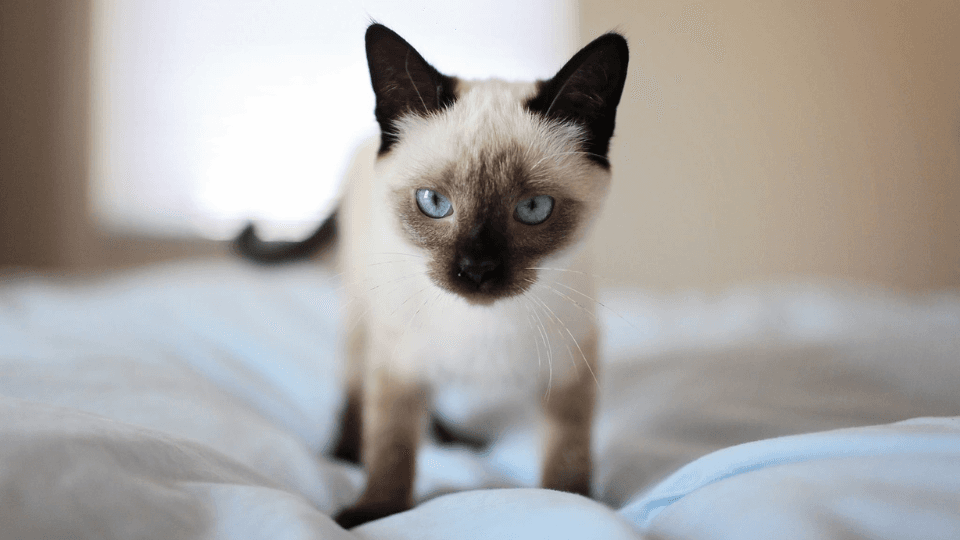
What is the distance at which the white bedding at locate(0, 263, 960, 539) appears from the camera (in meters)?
0.34

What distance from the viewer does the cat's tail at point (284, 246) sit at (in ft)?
3.03

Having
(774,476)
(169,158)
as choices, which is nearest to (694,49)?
(774,476)

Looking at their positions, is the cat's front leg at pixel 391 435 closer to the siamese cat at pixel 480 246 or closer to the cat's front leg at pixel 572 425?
the siamese cat at pixel 480 246

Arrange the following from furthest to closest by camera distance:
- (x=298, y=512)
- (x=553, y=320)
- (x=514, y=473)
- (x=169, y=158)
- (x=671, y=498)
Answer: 1. (x=169, y=158)
2. (x=514, y=473)
3. (x=553, y=320)
4. (x=671, y=498)
5. (x=298, y=512)

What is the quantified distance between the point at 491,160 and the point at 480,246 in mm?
91

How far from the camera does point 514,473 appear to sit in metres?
0.74

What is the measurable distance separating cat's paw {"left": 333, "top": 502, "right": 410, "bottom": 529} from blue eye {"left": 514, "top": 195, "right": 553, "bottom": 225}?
334 mm

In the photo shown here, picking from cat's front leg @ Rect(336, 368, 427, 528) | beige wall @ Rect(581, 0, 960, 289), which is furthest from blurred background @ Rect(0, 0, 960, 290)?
cat's front leg @ Rect(336, 368, 427, 528)

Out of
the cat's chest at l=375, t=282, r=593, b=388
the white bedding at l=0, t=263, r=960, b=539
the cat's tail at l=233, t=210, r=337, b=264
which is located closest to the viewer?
the white bedding at l=0, t=263, r=960, b=539

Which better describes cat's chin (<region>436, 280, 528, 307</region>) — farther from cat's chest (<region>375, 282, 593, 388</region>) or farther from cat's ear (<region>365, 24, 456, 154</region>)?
cat's ear (<region>365, 24, 456, 154</region>)

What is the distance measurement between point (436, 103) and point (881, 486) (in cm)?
47

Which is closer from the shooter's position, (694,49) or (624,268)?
(694,49)

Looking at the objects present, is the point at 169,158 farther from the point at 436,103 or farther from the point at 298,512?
the point at 298,512

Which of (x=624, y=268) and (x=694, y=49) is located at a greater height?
(x=694, y=49)
